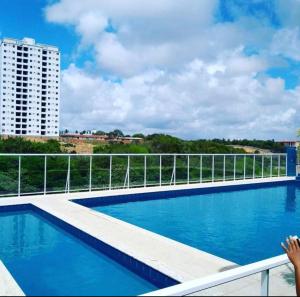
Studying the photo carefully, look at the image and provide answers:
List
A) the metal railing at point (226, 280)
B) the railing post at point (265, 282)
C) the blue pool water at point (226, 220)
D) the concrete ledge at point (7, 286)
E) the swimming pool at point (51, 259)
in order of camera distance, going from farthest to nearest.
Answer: the blue pool water at point (226, 220)
the swimming pool at point (51, 259)
the concrete ledge at point (7, 286)
the railing post at point (265, 282)
the metal railing at point (226, 280)

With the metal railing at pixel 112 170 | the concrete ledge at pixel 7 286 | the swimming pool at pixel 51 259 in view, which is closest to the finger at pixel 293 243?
the swimming pool at pixel 51 259

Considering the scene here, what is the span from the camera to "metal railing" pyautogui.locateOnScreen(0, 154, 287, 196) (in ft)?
31.3

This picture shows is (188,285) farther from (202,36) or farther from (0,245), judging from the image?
(202,36)

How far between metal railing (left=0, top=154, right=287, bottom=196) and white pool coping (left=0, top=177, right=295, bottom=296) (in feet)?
2.08

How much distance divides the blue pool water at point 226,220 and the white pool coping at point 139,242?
86cm

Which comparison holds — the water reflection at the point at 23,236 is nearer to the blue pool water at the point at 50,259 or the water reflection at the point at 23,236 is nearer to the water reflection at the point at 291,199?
the blue pool water at the point at 50,259

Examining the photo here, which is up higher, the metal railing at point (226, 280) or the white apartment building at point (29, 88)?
the white apartment building at point (29, 88)

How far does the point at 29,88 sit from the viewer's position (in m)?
75.6

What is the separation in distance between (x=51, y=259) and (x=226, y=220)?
14.6 feet

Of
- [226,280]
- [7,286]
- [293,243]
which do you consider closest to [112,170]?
[7,286]

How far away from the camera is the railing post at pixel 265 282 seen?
185cm

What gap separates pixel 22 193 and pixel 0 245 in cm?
371

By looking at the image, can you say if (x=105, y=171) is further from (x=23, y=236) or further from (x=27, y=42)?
(x=27, y=42)

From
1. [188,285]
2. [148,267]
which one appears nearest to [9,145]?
[148,267]
